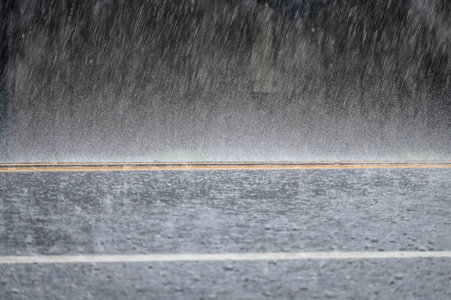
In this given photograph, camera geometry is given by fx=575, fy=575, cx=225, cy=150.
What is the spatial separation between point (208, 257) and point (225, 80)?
17.7ft

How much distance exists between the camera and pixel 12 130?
7.39 meters

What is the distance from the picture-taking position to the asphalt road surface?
222 centimetres

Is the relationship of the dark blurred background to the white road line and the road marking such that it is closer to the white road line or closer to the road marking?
the road marking

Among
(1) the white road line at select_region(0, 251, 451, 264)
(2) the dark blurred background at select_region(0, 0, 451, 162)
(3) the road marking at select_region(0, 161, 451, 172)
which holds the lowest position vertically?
(1) the white road line at select_region(0, 251, 451, 264)

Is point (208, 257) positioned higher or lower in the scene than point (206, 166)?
lower

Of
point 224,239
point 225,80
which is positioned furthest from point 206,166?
point 224,239

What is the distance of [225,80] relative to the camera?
786 cm

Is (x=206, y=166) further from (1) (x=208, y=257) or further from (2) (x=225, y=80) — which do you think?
(1) (x=208, y=257)

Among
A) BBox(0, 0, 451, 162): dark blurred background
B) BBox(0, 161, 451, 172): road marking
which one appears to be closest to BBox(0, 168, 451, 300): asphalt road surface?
BBox(0, 161, 451, 172): road marking

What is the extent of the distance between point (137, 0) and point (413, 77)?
13.2 ft

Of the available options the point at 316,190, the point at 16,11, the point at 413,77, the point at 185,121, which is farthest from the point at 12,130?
the point at 413,77

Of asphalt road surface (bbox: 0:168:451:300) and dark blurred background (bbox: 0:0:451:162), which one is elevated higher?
dark blurred background (bbox: 0:0:451:162)

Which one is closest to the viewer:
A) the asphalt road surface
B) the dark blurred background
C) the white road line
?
the asphalt road surface

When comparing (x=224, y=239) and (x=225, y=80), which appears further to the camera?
(x=225, y=80)
